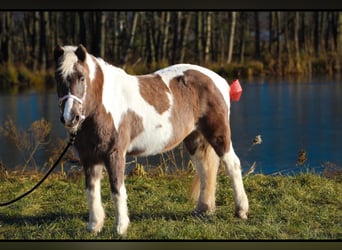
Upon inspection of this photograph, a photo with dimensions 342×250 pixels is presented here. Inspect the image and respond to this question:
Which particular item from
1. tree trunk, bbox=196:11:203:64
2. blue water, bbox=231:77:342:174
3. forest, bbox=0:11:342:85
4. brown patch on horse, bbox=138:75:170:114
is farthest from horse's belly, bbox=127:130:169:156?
tree trunk, bbox=196:11:203:64

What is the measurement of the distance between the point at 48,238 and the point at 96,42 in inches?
254

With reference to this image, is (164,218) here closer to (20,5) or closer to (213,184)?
(213,184)

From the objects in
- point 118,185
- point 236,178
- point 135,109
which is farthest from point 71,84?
point 236,178

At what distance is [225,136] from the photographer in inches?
174

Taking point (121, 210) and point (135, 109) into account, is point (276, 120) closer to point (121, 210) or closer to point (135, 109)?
point (135, 109)

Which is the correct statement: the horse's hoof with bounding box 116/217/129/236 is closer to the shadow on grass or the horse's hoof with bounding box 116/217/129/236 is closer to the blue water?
the shadow on grass

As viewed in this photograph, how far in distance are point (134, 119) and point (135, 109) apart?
0.07 metres

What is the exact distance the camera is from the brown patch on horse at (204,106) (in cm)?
433

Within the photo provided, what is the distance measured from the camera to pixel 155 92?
4195mm

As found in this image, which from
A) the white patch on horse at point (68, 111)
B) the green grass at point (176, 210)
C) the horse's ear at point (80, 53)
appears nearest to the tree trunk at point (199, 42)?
the green grass at point (176, 210)

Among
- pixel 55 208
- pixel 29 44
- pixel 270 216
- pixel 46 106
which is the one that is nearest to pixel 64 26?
pixel 29 44

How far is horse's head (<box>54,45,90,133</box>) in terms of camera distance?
360 centimetres

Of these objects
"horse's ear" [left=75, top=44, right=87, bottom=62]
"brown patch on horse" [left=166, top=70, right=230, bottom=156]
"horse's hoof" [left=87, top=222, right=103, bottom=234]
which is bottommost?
"horse's hoof" [left=87, top=222, right=103, bottom=234]

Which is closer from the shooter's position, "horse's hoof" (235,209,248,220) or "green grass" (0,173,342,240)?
"green grass" (0,173,342,240)
